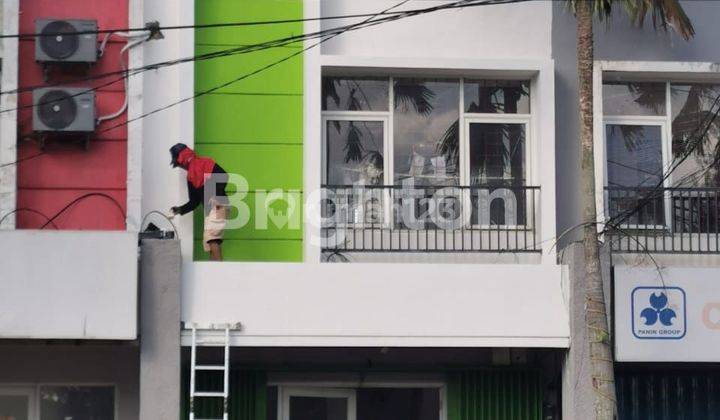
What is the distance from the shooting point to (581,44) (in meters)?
14.3

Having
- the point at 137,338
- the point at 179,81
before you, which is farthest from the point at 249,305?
the point at 179,81

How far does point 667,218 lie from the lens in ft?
53.4

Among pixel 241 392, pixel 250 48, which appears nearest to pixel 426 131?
pixel 250 48

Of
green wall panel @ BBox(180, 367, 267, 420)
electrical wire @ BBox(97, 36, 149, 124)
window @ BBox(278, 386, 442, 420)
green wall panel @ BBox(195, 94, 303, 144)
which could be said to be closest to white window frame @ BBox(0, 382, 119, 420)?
green wall panel @ BBox(180, 367, 267, 420)

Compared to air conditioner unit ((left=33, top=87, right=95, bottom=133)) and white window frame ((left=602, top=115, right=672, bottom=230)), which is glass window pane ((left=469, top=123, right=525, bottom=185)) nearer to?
white window frame ((left=602, top=115, right=672, bottom=230))

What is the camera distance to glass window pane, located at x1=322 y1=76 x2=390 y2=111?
16.3 meters

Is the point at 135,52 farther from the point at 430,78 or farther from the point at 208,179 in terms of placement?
the point at 430,78

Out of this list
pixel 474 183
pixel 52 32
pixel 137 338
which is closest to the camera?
pixel 137 338

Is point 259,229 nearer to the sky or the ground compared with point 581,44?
nearer to the ground

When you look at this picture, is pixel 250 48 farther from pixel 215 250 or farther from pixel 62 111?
pixel 215 250

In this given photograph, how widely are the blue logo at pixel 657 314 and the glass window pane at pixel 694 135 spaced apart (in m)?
2.15

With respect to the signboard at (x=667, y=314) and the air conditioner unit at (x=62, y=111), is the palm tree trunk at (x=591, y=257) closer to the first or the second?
the signboard at (x=667, y=314)

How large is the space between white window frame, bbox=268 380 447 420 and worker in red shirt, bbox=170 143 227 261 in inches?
83.8

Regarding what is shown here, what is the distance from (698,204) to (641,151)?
0.93 metres
